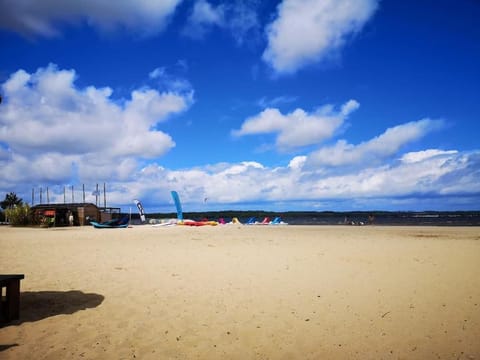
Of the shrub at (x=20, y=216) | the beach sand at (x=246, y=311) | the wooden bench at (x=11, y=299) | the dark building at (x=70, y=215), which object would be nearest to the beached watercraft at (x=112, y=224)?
the dark building at (x=70, y=215)

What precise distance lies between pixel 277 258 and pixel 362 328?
21.1ft

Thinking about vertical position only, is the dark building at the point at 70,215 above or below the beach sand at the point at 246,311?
above

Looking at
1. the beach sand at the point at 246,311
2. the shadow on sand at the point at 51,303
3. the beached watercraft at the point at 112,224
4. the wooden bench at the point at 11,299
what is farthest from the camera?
the beached watercraft at the point at 112,224

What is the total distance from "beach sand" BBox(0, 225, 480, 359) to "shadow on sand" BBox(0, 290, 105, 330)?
17mm

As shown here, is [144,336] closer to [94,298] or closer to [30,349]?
[30,349]

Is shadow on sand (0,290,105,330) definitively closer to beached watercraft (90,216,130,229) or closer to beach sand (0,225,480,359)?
beach sand (0,225,480,359)

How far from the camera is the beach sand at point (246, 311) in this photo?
4246 mm

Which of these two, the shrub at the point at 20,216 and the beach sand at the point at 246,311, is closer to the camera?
the beach sand at the point at 246,311

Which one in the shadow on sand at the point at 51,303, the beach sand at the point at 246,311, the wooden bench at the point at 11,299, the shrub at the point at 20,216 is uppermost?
the shrub at the point at 20,216

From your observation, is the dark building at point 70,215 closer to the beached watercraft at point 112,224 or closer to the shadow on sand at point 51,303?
the beached watercraft at point 112,224

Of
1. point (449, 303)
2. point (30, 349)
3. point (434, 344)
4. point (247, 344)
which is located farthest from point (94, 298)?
point (449, 303)

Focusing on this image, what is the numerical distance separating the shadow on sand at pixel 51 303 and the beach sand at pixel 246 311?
0.7 inches

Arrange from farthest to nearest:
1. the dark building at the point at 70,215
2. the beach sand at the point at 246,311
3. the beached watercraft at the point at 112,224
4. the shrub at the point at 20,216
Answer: the shrub at the point at 20,216 → the dark building at the point at 70,215 → the beached watercraft at the point at 112,224 → the beach sand at the point at 246,311

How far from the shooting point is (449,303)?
19.8 feet
